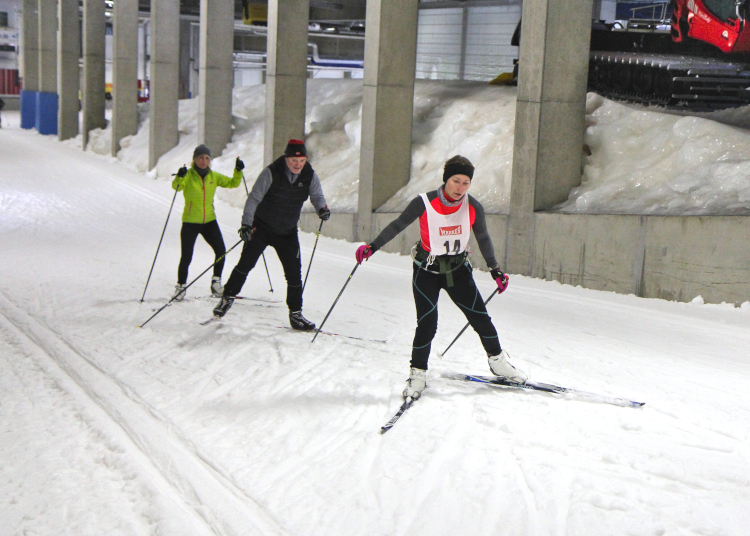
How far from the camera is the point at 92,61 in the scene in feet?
84.8

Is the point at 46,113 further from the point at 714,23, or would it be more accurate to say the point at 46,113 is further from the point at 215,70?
the point at 714,23

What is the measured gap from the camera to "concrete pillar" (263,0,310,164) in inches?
602

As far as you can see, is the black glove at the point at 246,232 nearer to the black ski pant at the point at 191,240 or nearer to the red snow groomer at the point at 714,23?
the black ski pant at the point at 191,240

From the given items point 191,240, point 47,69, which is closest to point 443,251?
point 191,240

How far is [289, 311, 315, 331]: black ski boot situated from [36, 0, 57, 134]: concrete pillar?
26.1 metres

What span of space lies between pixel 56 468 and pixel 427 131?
1089 centimetres

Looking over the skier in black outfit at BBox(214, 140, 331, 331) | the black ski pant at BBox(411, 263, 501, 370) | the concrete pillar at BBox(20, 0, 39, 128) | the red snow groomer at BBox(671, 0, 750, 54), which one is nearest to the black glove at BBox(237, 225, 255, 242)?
the skier in black outfit at BBox(214, 140, 331, 331)

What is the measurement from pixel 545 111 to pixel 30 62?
94.0ft

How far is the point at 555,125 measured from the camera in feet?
35.4

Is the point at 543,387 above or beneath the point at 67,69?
beneath

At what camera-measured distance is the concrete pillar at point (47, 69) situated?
30406 mm

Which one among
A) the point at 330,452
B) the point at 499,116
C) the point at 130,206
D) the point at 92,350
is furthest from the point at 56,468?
the point at 130,206

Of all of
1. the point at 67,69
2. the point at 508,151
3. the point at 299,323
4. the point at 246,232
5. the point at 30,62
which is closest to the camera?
the point at 246,232

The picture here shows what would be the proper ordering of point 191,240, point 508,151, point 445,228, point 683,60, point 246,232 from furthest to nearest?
point 683,60 → point 508,151 → point 191,240 → point 246,232 → point 445,228
